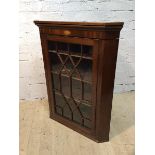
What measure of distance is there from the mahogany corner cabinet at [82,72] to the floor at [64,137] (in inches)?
2.4

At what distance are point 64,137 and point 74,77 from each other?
376 mm

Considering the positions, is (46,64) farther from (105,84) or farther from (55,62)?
(105,84)

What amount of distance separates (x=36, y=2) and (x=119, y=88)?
1.07 metres

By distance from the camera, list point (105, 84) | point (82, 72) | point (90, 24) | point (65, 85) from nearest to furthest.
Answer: point (90, 24) → point (105, 84) → point (82, 72) → point (65, 85)

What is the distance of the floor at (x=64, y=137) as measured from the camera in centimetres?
133

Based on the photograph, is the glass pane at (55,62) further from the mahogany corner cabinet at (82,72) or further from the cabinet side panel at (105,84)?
the cabinet side panel at (105,84)

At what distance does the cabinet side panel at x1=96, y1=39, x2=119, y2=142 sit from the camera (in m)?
1.24

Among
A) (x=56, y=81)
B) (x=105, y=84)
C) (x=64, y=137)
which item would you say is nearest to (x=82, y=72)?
(x=105, y=84)

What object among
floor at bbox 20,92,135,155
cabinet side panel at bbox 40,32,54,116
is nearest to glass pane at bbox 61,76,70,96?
cabinet side panel at bbox 40,32,54,116

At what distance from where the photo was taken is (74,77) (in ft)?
4.89

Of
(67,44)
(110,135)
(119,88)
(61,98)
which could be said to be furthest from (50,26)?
(119,88)
